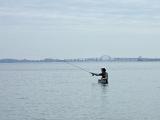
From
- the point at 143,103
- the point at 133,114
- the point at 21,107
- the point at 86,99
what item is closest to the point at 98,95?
the point at 86,99

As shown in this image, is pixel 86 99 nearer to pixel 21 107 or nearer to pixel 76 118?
pixel 21 107

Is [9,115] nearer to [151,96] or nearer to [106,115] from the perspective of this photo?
[106,115]

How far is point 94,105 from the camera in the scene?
1499 inches

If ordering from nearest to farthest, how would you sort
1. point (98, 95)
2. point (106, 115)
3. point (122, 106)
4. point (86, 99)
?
point (106, 115) → point (122, 106) → point (86, 99) → point (98, 95)

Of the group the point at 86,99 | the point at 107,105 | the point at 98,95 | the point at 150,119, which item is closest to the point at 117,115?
the point at 150,119

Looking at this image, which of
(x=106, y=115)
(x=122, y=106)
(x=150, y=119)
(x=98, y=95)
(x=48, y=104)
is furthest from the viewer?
(x=98, y=95)

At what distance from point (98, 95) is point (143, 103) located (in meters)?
9.28

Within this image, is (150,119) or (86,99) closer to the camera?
(150,119)

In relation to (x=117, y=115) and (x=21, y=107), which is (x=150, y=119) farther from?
(x=21, y=107)

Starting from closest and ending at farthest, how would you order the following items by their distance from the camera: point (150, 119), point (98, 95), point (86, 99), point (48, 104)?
point (150, 119) < point (48, 104) < point (86, 99) < point (98, 95)

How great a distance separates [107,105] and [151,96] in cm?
900

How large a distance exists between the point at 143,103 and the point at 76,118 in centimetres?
977

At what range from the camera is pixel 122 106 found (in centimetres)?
3669

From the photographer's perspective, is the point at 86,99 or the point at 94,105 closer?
the point at 94,105
